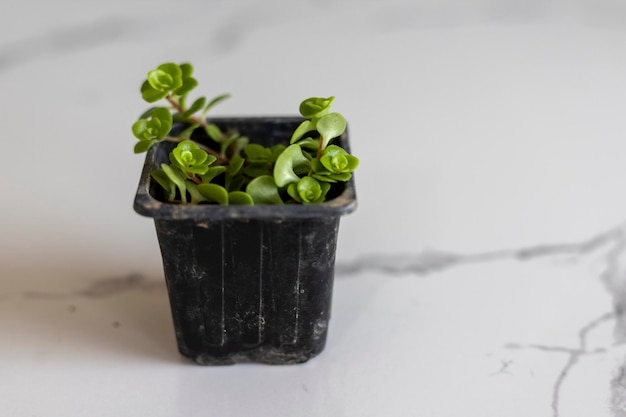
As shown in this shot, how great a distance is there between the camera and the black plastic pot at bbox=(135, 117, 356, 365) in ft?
2.05

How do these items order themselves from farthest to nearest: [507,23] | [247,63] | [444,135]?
1. [507,23]
2. [247,63]
3. [444,135]

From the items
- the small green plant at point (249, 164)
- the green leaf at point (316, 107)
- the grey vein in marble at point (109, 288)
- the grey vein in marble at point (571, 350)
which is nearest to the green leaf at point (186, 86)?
the small green plant at point (249, 164)

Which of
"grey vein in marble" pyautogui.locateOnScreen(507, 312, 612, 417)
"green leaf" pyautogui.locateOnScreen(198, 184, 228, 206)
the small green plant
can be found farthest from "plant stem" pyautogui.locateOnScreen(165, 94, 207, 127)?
"grey vein in marble" pyautogui.locateOnScreen(507, 312, 612, 417)

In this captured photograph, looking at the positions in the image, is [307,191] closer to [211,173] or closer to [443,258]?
[211,173]

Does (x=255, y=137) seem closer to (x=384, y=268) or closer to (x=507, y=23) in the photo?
(x=384, y=268)

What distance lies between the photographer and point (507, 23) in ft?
4.43

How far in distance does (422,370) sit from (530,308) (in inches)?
5.3

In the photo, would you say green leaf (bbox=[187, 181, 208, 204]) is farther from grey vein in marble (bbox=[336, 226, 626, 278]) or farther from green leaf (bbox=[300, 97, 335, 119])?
grey vein in marble (bbox=[336, 226, 626, 278])

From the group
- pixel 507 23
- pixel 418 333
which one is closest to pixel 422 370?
pixel 418 333

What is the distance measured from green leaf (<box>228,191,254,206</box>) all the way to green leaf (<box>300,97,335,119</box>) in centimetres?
9

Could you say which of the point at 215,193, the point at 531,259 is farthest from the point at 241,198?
the point at 531,259

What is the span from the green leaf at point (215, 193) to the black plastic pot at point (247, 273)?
0.06 feet

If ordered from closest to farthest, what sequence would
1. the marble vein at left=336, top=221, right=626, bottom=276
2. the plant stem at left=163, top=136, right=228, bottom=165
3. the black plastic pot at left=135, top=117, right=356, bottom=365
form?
the black plastic pot at left=135, top=117, right=356, bottom=365 < the plant stem at left=163, top=136, right=228, bottom=165 < the marble vein at left=336, top=221, right=626, bottom=276

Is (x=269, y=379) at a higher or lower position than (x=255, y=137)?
lower
